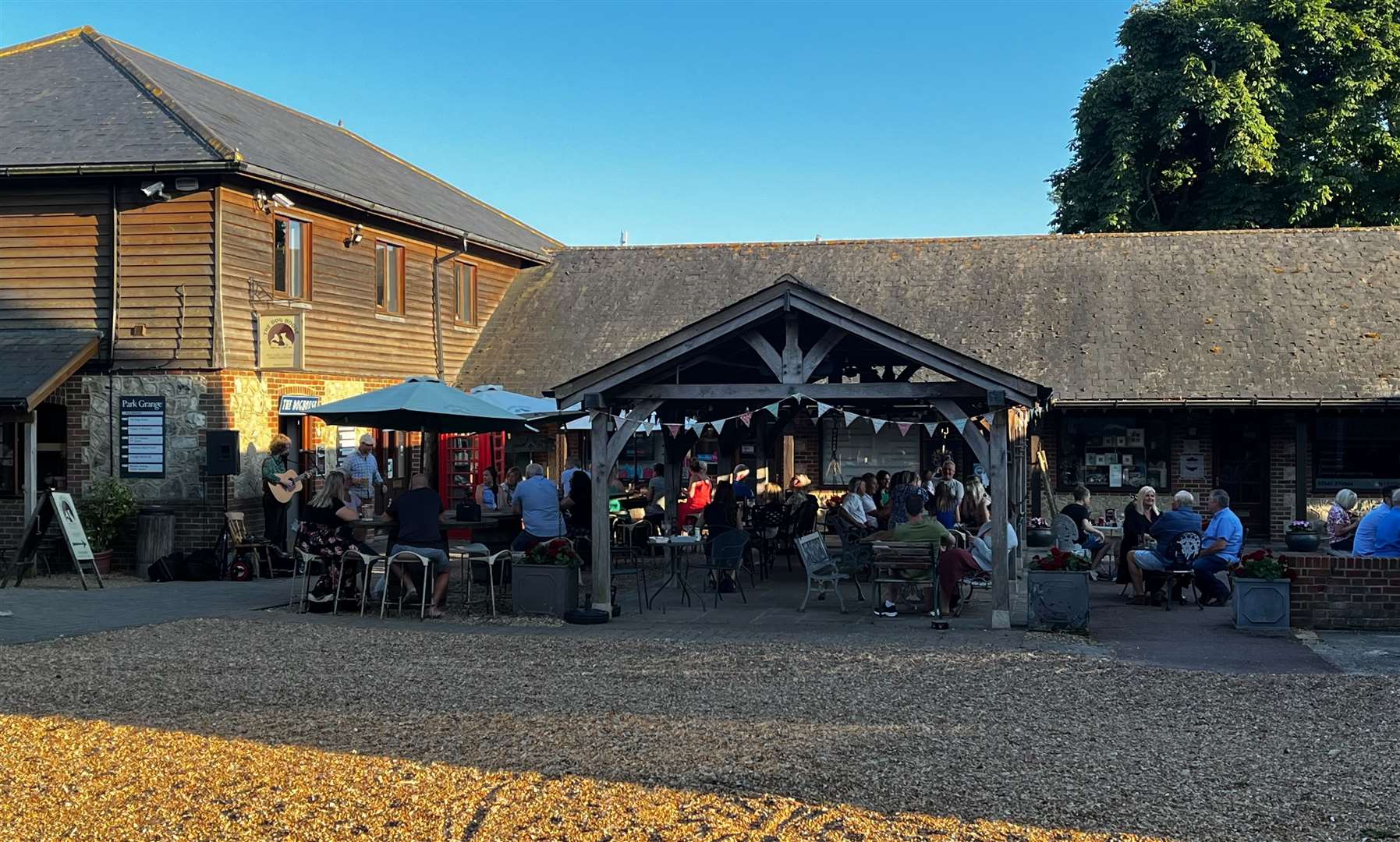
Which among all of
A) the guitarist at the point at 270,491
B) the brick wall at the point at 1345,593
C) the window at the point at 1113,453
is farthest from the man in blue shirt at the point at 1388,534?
the guitarist at the point at 270,491

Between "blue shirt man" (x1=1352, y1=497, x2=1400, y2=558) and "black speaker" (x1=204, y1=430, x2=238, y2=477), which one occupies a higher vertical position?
"black speaker" (x1=204, y1=430, x2=238, y2=477)

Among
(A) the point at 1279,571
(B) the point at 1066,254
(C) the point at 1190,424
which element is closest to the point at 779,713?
(A) the point at 1279,571

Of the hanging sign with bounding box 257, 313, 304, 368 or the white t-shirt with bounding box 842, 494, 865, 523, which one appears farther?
the hanging sign with bounding box 257, 313, 304, 368

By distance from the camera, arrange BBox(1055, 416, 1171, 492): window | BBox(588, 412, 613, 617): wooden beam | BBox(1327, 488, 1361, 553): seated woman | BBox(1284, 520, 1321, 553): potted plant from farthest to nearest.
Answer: BBox(1055, 416, 1171, 492): window → BBox(1327, 488, 1361, 553): seated woman → BBox(1284, 520, 1321, 553): potted plant → BBox(588, 412, 613, 617): wooden beam

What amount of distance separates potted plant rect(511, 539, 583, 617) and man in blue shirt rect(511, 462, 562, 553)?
103cm

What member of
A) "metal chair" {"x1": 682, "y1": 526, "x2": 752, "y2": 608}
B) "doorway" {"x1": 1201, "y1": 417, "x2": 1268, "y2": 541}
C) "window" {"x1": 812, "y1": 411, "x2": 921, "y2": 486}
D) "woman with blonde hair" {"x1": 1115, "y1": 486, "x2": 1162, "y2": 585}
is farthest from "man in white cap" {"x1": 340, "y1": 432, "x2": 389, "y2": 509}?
"doorway" {"x1": 1201, "y1": 417, "x2": 1268, "y2": 541}

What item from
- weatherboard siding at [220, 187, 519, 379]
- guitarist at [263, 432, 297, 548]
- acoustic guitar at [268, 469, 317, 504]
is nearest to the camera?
acoustic guitar at [268, 469, 317, 504]

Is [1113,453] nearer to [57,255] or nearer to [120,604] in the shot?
[120,604]

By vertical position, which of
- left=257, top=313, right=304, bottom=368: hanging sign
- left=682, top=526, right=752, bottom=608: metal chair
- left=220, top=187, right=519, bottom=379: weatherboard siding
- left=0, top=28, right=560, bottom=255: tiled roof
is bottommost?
left=682, top=526, right=752, bottom=608: metal chair

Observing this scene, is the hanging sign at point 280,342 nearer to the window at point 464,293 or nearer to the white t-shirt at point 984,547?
the window at point 464,293

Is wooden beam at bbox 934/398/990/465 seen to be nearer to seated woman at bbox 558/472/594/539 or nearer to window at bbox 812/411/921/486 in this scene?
seated woman at bbox 558/472/594/539

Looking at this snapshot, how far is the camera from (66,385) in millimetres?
16266

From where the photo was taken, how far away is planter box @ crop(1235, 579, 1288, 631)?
11039mm

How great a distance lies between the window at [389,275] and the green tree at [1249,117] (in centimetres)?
1584
